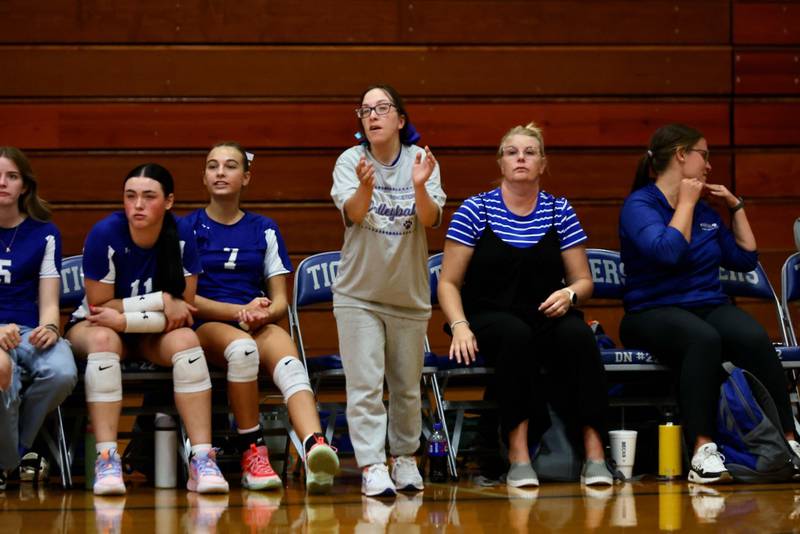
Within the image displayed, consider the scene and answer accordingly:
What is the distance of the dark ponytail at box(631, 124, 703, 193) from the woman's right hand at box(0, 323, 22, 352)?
2.55 meters

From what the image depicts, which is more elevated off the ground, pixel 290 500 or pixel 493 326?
pixel 493 326

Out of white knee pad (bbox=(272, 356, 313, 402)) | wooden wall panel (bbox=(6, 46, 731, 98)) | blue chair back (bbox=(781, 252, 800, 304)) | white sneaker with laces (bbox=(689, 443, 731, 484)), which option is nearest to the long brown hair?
white knee pad (bbox=(272, 356, 313, 402))

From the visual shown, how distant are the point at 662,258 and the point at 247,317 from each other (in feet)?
5.28

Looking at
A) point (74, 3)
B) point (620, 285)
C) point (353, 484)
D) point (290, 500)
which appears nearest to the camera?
point (290, 500)

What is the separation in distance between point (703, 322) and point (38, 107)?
349cm

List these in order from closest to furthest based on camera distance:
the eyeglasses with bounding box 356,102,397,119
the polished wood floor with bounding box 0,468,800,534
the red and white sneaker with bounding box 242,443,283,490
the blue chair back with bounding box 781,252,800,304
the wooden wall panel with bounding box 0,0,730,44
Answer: the polished wood floor with bounding box 0,468,800,534 < the eyeglasses with bounding box 356,102,397,119 < the red and white sneaker with bounding box 242,443,283,490 < the blue chair back with bounding box 781,252,800,304 < the wooden wall panel with bounding box 0,0,730,44

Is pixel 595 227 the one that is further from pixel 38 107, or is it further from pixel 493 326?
pixel 38 107

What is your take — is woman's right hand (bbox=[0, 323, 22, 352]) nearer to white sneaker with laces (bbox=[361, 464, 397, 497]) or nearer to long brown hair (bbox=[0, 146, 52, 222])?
long brown hair (bbox=[0, 146, 52, 222])

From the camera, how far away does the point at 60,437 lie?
425 cm

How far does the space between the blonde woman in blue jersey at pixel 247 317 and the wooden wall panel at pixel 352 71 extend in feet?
4.73

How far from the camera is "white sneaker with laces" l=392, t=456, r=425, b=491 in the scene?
13.0 ft

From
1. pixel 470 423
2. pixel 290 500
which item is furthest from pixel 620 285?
pixel 290 500

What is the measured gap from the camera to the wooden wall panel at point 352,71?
5.90 meters

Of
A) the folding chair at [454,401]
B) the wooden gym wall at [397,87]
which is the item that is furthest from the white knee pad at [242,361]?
the wooden gym wall at [397,87]
